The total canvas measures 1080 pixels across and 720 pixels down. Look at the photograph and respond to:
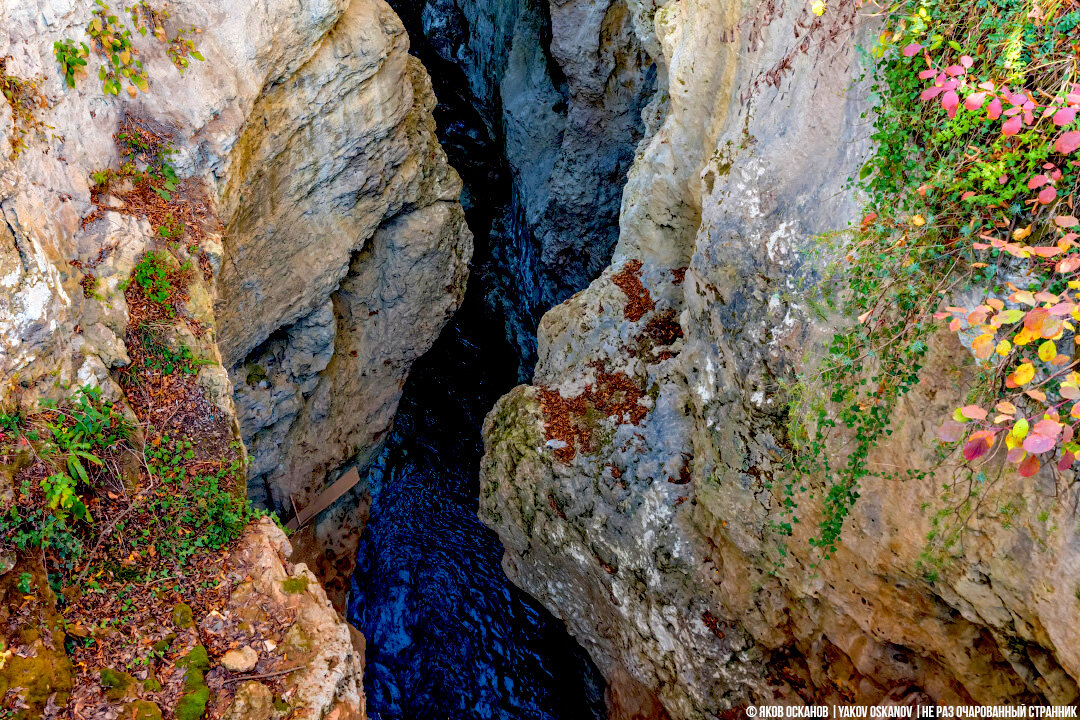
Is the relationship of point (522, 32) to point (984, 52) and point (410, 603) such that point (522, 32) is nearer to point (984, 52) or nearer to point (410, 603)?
point (984, 52)

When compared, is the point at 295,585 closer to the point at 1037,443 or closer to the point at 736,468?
the point at 736,468

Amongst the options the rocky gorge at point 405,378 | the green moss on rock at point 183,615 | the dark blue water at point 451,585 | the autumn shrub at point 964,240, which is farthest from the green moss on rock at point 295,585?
the dark blue water at point 451,585

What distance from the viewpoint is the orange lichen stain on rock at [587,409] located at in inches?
293

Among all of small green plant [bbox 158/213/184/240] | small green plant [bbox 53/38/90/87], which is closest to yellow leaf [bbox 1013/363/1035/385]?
small green plant [bbox 158/213/184/240]

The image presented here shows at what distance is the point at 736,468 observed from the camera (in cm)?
610

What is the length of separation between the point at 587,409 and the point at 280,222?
472 centimetres

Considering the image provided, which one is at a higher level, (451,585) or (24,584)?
(24,584)

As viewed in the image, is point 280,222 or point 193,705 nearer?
point 193,705

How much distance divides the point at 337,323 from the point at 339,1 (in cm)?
459

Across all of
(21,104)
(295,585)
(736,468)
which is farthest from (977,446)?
(21,104)

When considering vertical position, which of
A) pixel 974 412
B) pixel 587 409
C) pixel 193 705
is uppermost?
pixel 974 412

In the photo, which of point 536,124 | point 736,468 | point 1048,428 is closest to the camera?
point 1048,428

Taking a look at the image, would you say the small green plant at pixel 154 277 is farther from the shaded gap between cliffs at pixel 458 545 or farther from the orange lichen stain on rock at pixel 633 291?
the shaded gap between cliffs at pixel 458 545

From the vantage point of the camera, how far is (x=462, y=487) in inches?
537
